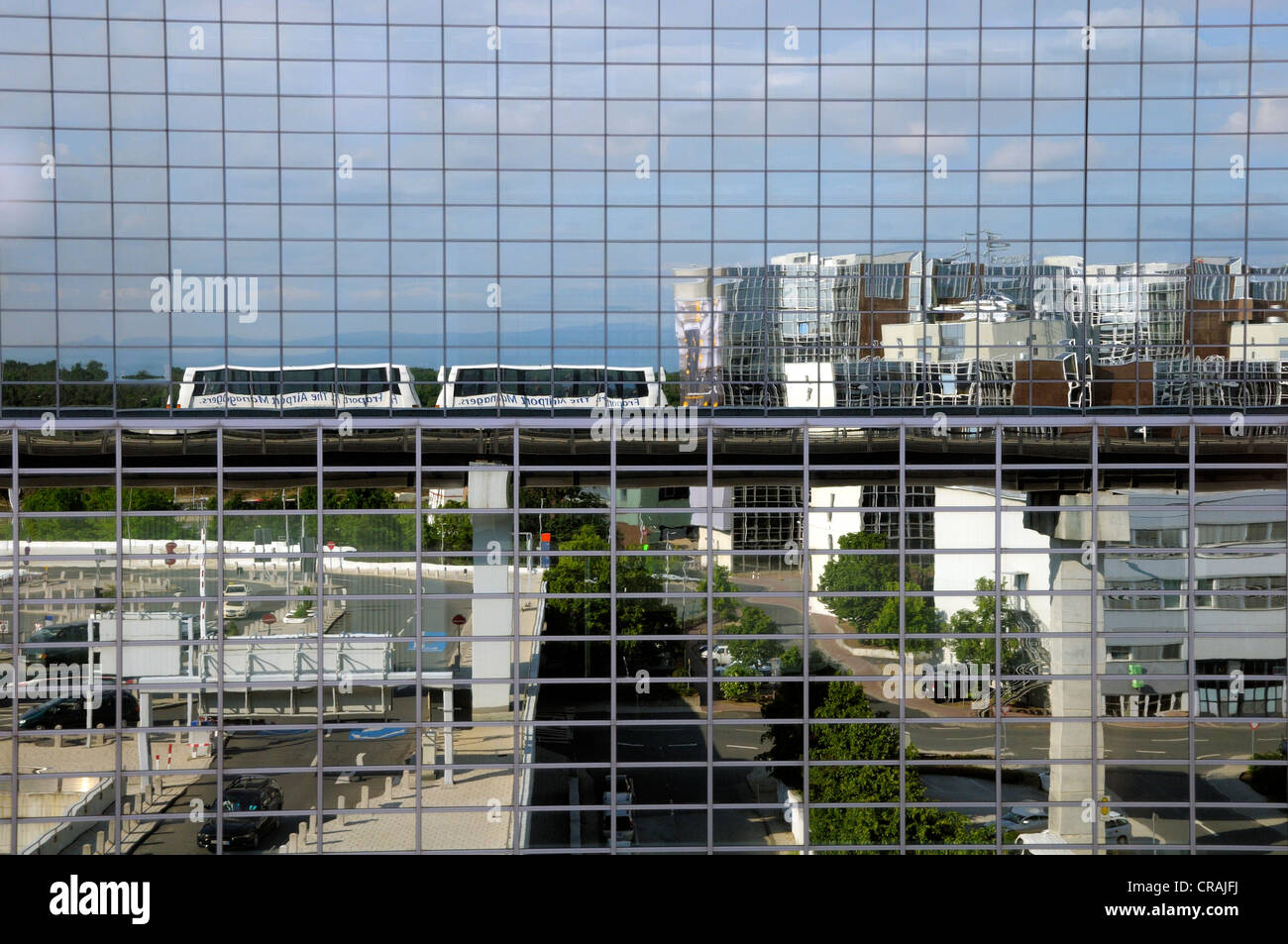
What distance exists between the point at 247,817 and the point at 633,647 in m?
7.28

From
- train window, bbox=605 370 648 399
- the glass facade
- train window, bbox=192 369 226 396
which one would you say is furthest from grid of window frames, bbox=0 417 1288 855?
train window, bbox=605 370 648 399

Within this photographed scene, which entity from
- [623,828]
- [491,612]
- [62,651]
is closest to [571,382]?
[491,612]

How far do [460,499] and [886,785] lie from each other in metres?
10.0

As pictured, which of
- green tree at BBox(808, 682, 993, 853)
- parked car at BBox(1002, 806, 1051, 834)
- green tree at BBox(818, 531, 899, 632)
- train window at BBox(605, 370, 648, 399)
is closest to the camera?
train window at BBox(605, 370, 648, 399)

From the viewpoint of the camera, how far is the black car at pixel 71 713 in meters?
14.9

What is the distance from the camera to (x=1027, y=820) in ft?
56.7

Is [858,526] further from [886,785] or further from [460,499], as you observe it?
[460,499]

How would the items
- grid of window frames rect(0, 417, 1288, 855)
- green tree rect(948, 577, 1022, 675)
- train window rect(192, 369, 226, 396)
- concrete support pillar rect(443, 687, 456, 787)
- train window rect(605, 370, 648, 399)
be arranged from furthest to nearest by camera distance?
green tree rect(948, 577, 1022, 675), concrete support pillar rect(443, 687, 456, 787), train window rect(605, 370, 648, 399), train window rect(192, 369, 226, 396), grid of window frames rect(0, 417, 1288, 855)

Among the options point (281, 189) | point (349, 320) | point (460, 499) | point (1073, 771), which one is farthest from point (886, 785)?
point (281, 189)
